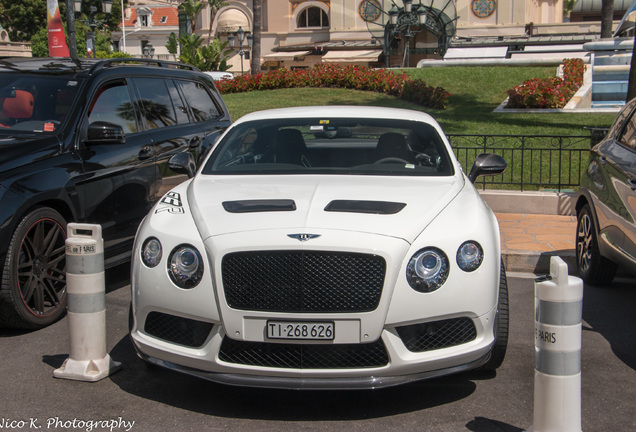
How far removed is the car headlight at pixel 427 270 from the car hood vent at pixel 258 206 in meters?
0.76

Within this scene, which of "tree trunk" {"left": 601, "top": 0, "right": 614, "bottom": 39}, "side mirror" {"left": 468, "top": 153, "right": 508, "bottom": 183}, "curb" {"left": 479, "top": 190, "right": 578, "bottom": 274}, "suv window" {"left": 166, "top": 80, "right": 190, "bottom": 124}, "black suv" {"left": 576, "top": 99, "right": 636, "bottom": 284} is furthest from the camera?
"tree trunk" {"left": 601, "top": 0, "right": 614, "bottom": 39}

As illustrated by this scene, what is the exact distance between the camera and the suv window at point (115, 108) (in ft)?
21.3

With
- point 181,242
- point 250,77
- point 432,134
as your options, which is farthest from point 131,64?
point 250,77

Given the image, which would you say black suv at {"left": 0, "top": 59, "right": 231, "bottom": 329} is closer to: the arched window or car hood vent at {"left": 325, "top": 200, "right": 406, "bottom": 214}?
car hood vent at {"left": 325, "top": 200, "right": 406, "bottom": 214}

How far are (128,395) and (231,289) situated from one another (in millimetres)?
976

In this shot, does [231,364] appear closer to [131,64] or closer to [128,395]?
[128,395]

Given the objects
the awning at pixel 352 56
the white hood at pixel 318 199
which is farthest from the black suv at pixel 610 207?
the awning at pixel 352 56

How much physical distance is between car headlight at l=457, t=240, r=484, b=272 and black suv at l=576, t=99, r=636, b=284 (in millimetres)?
2022

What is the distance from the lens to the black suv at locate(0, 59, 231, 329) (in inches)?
209

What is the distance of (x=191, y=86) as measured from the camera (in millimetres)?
8172

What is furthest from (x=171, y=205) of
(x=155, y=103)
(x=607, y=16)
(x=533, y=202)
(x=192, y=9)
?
(x=192, y=9)

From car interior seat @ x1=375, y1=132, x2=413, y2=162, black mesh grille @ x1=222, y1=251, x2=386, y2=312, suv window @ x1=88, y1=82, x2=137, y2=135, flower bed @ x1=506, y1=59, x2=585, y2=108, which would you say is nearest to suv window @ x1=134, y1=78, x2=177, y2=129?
suv window @ x1=88, y1=82, x2=137, y2=135

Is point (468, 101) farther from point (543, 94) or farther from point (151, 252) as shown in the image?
point (151, 252)

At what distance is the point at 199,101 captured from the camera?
8.23 metres
